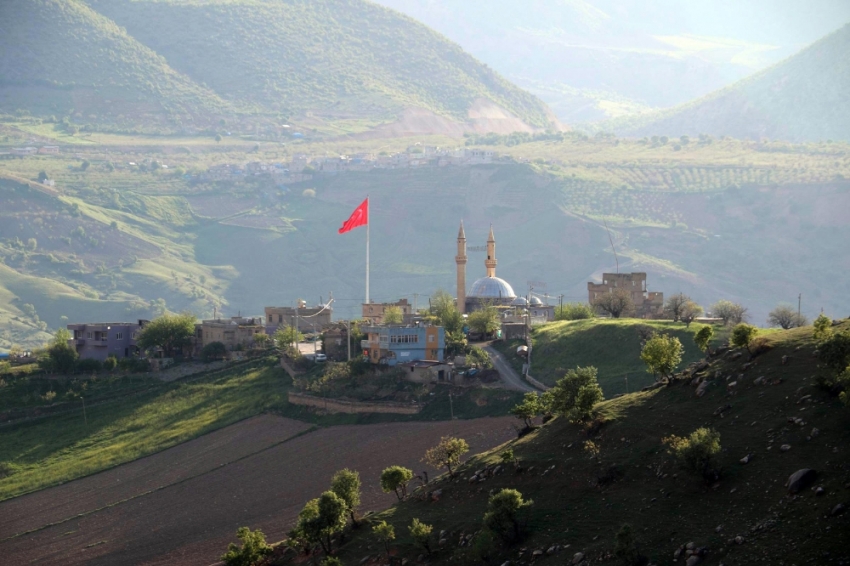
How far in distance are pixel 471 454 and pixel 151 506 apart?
1828 centimetres

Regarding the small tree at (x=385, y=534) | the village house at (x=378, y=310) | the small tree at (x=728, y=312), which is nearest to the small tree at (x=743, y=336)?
the small tree at (x=385, y=534)

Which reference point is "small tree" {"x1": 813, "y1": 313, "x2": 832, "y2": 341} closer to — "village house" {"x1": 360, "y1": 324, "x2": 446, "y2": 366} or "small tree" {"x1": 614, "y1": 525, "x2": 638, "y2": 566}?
"small tree" {"x1": 614, "y1": 525, "x2": 638, "y2": 566}

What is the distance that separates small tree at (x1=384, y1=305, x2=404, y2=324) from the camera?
3784 inches

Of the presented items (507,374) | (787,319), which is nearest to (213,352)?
(507,374)

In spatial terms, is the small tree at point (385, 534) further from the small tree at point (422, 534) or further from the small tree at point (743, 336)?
the small tree at point (743, 336)

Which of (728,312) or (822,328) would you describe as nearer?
(822,328)

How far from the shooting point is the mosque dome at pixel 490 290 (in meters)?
115

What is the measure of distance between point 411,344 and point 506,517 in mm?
38970

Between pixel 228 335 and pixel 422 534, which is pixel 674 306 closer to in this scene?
pixel 228 335

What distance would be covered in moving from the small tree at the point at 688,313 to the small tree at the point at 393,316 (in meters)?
18.8

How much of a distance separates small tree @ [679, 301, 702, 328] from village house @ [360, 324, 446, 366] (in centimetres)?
1439

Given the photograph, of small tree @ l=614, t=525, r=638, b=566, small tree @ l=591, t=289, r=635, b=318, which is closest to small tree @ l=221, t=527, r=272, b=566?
small tree @ l=614, t=525, r=638, b=566

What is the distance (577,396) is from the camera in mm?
52500

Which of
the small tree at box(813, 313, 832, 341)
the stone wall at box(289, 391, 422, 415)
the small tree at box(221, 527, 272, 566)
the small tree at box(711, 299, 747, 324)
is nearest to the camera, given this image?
the small tree at box(813, 313, 832, 341)
